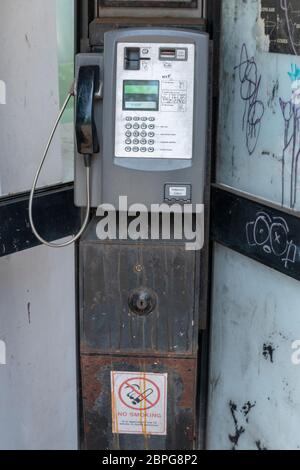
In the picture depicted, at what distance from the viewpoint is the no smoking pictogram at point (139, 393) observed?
203 centimetres

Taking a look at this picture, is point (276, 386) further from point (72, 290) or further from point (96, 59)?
point (96, 59)

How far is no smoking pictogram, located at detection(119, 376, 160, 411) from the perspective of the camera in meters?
2.03

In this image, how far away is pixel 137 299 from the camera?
1935 mm

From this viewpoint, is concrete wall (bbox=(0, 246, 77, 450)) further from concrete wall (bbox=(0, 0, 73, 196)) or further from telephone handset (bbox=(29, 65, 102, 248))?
telephone handset (bbox=(29, 65, 102, 248))

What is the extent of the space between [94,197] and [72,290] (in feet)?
1.73

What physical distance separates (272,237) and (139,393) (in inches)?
22.8

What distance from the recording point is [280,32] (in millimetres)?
1915

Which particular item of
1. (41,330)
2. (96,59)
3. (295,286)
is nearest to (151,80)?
(96,59)

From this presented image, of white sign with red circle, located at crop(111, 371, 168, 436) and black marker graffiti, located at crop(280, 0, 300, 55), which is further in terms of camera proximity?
white sign with red circle, located at crop(111, 371, 168, 436)

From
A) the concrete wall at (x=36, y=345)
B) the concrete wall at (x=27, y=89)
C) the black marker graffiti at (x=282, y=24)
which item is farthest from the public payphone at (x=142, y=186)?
the concrete wall at (x=36, y=345)

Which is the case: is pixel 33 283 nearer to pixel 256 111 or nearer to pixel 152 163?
pixel 152 163

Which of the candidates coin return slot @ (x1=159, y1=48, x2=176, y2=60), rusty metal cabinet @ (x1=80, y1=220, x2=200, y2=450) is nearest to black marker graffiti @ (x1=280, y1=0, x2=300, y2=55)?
coin return slot @ (x1=159, y1=48, x2=176, y2=60)

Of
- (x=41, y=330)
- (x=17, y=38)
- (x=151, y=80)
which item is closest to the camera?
(x=151, y=80)

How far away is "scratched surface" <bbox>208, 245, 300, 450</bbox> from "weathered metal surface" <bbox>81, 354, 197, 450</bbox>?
0.28m
